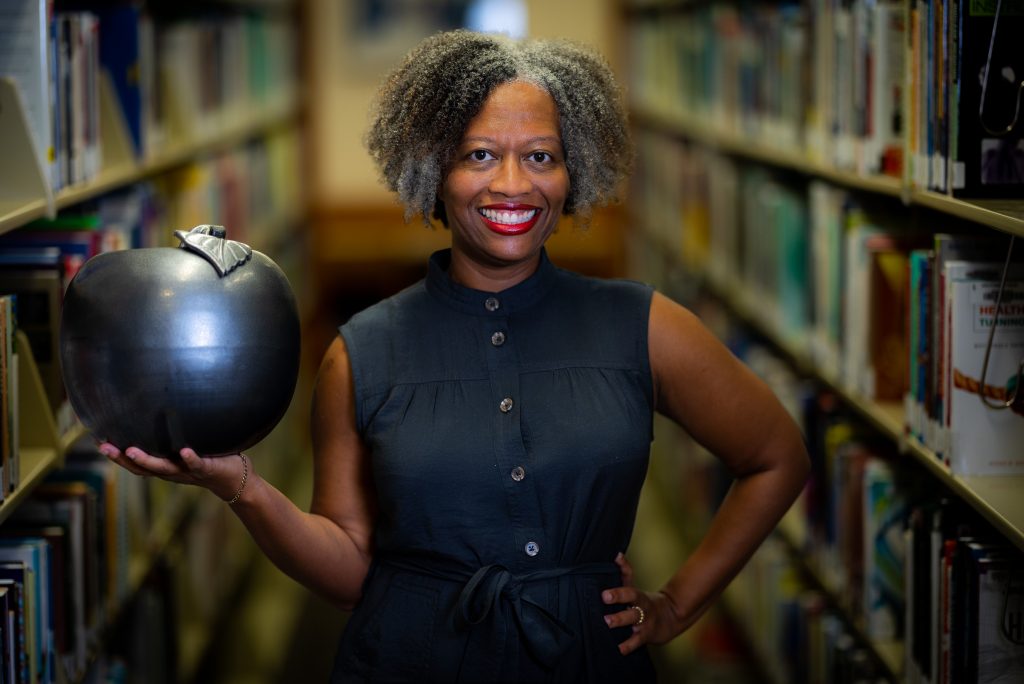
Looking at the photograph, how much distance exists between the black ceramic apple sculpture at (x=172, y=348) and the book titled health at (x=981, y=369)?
967 mm

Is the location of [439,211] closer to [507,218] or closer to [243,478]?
[507,218]

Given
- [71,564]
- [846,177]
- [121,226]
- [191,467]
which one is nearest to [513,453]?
[191,467]

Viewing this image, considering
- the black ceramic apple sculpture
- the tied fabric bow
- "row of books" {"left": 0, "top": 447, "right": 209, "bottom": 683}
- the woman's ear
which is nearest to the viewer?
the black ceramic apple sculpture

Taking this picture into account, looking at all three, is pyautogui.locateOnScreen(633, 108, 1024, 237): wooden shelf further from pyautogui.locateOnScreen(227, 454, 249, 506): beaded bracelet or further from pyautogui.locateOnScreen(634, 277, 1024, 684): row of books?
pyautogui.locateOnScreen(227, 454, 249, 506): beaded bracelet

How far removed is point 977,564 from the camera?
1.82 m

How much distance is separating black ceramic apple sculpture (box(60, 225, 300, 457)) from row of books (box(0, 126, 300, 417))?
593mm

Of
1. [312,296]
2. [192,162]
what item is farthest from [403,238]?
[192,162]

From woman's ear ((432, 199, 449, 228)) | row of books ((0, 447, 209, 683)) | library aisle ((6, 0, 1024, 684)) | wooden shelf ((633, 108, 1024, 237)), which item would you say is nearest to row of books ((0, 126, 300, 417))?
library aisle ((6, 0, 1024, 684))

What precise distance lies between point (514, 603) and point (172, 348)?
1.75ft

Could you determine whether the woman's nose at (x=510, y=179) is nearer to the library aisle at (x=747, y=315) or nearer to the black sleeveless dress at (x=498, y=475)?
the black sleeveless dress at (x=498, y=475)

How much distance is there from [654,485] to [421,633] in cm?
390

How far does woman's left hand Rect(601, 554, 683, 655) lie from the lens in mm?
1766

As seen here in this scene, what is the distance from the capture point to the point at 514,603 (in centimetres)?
169

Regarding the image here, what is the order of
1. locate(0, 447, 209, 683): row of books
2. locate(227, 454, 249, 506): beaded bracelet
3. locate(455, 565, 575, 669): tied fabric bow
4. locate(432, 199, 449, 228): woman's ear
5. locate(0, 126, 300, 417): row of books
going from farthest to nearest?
locate(0, 126, 300, 417): row of books < locate(0, 447, 209, 683): row of books < locate(432, 199, 449, 228): woman's ear < locate(455, 565, 575, 669): tied fabric bow < locate(227, 454, 249, 506): beaded bracelet
